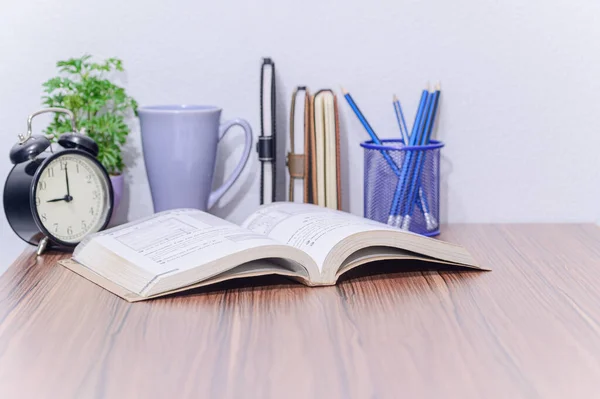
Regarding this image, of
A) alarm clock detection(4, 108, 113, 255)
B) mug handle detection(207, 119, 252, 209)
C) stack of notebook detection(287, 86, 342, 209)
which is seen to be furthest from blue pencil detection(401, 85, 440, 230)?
alarm clock detection(4, 108, 113, 255)

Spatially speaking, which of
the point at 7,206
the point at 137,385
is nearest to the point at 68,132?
the point at 7,206

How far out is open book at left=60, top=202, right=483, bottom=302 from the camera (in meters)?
0.86

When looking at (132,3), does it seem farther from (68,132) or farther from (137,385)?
(137,385)

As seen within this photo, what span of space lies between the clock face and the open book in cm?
5

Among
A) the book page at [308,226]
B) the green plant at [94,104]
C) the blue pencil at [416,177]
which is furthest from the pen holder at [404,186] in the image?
the green plant at [94,104]

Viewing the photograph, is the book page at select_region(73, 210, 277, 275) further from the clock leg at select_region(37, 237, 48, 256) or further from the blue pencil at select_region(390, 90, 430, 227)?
the blue pencil at select_region(390, 90, 430, 227)

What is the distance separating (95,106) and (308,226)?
0.39 meters

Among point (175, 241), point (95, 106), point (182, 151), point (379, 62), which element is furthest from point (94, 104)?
point (379, 62)

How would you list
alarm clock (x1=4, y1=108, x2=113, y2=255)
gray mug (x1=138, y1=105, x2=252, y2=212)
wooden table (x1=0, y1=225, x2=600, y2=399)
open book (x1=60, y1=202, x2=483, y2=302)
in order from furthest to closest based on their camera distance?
gray mug (x1=138, y1=105, x2=252, y2=212) → alarm clock (x1=4, y1=108, x2=113, y2=255) → open book (x1=60, y1=202, x2=483, y2=302) → wooden table (x1=0, y1=225, x2=600, y2=399)

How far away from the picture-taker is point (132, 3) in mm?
1209

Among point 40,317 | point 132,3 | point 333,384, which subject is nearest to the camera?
point 333,384

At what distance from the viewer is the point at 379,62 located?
123 cm

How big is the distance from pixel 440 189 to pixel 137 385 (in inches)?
29.5

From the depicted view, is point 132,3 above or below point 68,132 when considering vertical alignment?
above
